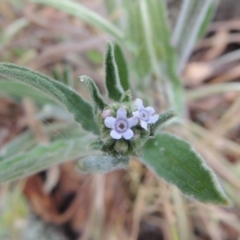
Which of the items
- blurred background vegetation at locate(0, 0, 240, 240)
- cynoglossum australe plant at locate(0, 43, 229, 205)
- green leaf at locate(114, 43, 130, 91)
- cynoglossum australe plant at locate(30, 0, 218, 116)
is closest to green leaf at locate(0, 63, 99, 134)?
cynoglossum australe plant at locate(0, 43, 229, 205)

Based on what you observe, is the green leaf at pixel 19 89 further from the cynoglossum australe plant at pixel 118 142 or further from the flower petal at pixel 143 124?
the flower petal at pixel 143 124

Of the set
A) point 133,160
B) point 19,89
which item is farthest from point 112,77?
point 133,160

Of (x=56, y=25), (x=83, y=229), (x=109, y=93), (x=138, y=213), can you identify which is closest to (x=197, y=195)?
(x=109, y=93)

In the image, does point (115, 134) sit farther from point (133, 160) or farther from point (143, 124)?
point (133, 160)

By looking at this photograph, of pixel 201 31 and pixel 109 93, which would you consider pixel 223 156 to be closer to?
pixel 201 31

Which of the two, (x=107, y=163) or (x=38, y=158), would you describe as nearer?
(x=107, y=163)

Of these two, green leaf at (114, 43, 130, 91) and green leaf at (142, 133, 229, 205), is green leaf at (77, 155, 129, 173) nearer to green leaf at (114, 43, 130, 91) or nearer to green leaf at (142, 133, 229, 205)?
green leaf at (142, 133, 229, 205)
